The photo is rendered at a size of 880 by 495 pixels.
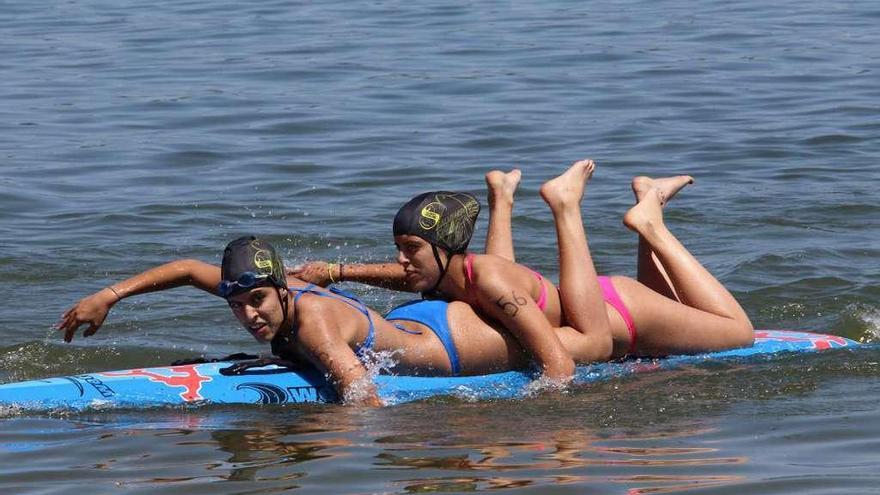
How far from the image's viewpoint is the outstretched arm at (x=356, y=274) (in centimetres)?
725

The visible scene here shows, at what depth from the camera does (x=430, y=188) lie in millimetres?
12164

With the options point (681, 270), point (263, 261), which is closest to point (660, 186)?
point (681, 270)

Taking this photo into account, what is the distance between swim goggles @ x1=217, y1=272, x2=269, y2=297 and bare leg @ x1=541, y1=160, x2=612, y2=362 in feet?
5.04

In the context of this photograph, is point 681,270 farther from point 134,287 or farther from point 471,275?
point 134,287

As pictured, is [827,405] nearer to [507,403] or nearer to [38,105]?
[507,403]

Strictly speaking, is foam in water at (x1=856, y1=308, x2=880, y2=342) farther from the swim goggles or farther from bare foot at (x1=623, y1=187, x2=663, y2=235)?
the swim goggles

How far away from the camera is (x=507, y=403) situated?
22.4 feet

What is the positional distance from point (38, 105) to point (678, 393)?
405 inches

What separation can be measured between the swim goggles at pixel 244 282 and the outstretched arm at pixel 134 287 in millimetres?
369

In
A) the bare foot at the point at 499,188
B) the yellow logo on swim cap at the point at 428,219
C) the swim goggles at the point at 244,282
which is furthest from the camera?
the bare foot at the point at 499,188

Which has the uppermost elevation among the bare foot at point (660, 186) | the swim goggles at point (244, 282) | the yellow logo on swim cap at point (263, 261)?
the yellow logo on swim cap at point (263, 261)

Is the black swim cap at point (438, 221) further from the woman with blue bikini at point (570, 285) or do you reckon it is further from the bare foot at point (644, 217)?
the bare foot at point (644, 217)

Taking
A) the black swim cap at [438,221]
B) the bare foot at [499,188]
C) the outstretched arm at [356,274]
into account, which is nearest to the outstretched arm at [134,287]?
the outstretched arm at [356,274]

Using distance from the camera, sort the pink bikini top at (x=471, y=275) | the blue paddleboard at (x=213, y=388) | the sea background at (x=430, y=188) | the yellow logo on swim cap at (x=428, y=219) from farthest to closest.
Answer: the pink bikini top at (x=471, y=275)
the yellow logo on swim cap at (x=428, y=219)
the blue paddleboard at (x=213, y=388)
the sea background at (x=430, y=188)
